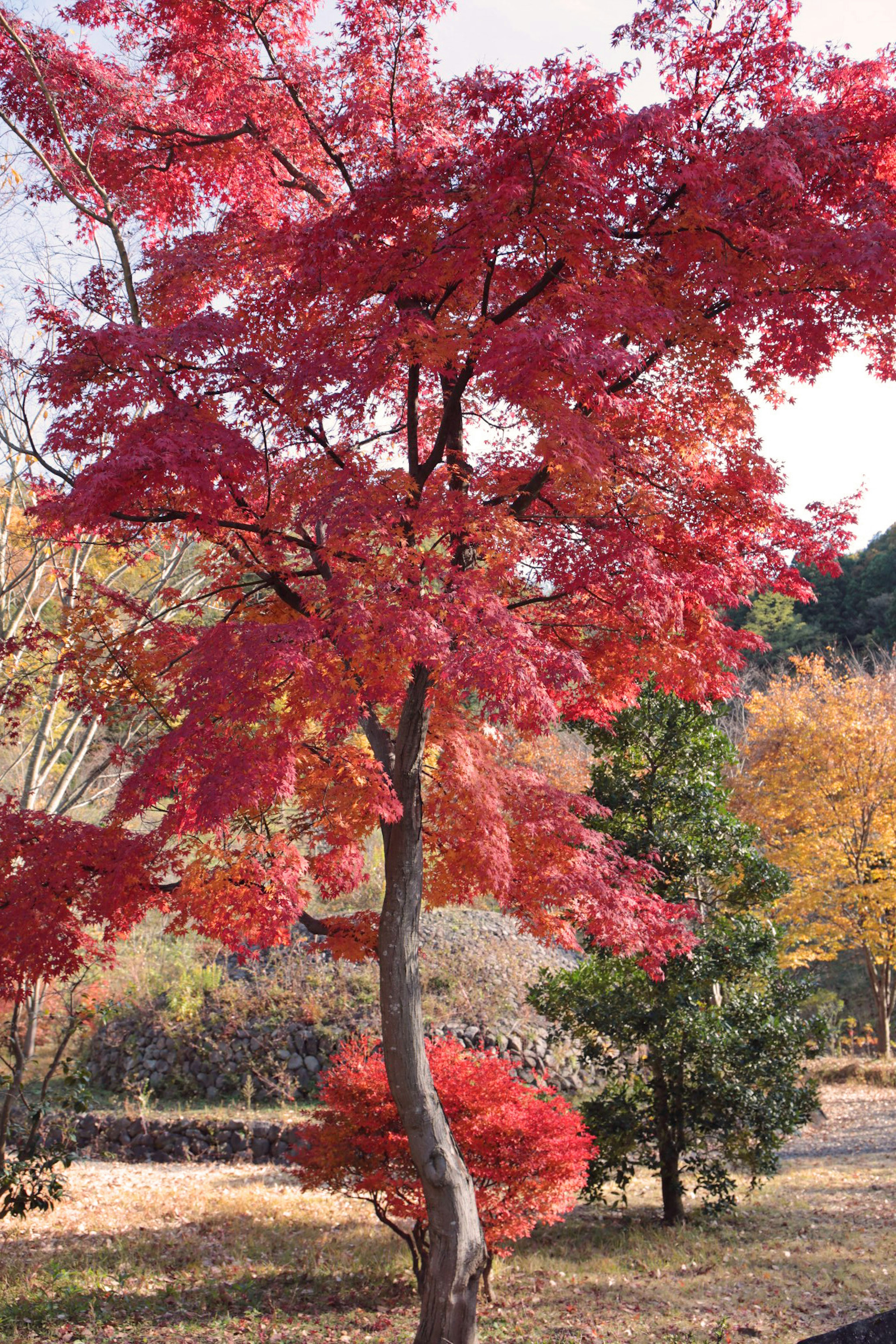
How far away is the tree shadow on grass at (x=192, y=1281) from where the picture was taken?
5395 mm

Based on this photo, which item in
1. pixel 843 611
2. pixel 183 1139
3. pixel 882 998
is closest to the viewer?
pixel 183 1139

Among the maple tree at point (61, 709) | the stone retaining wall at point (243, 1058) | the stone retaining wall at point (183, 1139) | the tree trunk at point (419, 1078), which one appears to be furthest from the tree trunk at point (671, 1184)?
the maple tree at point (61, 709)

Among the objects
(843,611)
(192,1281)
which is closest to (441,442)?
(192,1281)

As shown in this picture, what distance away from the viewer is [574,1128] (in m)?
6.25

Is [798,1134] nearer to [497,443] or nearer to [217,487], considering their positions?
[497,443]

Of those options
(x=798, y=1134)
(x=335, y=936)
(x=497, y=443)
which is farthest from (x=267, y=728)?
(x=798, y=1134)

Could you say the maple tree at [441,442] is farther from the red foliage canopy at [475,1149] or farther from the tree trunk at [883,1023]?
the tree trunk at [883,1023]

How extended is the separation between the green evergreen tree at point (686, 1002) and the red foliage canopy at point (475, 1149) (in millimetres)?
1398

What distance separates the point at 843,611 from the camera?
3388 cm

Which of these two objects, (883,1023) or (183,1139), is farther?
(883,1023)

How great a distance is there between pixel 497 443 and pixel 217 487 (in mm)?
1812

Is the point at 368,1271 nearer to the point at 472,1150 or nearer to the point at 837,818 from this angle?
the point at 472,1150

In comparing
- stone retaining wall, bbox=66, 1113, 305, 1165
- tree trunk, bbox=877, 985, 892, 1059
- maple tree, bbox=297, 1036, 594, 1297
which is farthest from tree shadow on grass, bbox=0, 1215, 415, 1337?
tree trunk, bbox=877, 985, 892, 1059

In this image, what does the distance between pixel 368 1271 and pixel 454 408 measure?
6.10m
